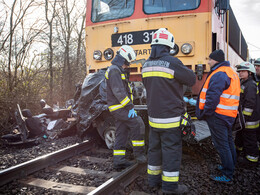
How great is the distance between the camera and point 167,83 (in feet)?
9.21

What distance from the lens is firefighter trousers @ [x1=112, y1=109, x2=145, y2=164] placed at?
367cm

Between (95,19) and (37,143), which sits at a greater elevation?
(95,19)

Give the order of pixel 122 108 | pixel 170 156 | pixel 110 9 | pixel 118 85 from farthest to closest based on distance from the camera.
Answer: pixel 110 9, pixel 122 108, pixel 118 85, pixel 170 156

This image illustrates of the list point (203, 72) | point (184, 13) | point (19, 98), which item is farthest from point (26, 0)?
point (203, 72)

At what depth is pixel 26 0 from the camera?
8977mm

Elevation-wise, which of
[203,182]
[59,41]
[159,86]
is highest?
[59,41]

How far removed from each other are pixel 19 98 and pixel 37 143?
2.76m

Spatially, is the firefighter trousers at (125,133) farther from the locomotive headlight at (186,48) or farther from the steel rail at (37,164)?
the locomotive headlight at (186,48)

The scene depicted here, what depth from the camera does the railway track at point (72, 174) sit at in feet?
10.1

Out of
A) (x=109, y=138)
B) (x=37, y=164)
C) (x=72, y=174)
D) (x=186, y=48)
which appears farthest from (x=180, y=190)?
(x=186, y=48)

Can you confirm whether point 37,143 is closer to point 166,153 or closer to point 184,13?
point 166,153

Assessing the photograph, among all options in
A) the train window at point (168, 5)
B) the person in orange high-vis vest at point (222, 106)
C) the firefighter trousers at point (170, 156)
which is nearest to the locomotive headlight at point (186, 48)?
the train window at point (168, 5)

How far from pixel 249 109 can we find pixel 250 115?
0.11 meters

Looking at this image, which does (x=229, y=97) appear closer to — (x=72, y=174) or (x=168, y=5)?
(x=72, y=174)
